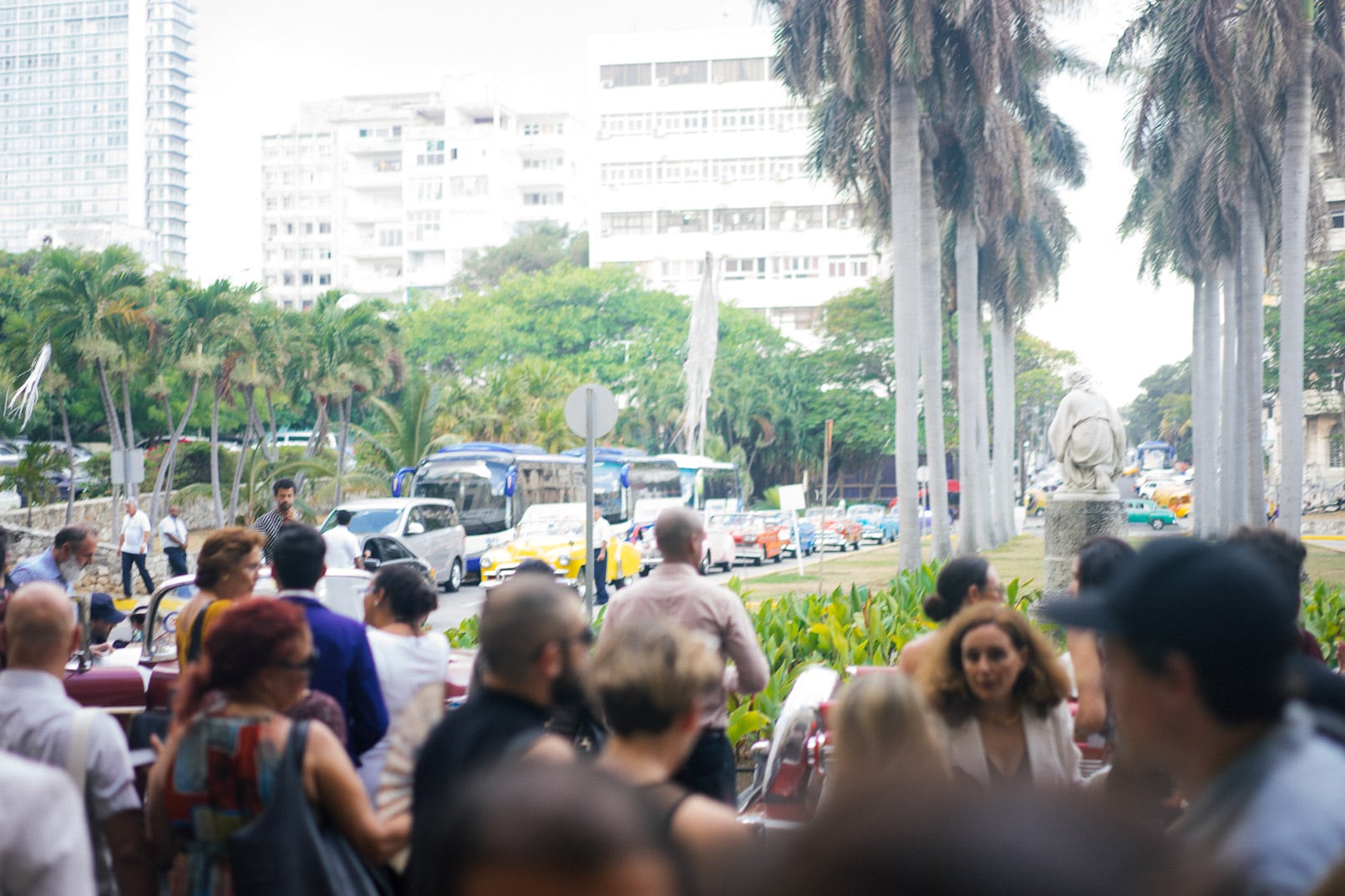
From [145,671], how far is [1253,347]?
79.5 feet

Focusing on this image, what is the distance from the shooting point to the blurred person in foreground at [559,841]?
132 centimetres

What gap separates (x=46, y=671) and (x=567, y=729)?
1.82 metres

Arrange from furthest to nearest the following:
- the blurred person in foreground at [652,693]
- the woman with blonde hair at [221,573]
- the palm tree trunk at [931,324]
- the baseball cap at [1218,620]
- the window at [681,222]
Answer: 1. the window at [681,222]
2. the palm tree trunk at [931,324]
3. the woman with blonde hair at [221,573]
4. the blurred person in foreground at [652,693]
5. the baseball cap at [1218,620]

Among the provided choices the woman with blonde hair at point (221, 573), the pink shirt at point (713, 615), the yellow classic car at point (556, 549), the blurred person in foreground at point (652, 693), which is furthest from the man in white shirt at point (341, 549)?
the blurred person in foreground at point (652, 693)

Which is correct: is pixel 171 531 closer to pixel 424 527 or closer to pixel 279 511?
pixel 424 527

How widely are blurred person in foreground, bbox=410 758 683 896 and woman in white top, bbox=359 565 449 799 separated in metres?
3.72

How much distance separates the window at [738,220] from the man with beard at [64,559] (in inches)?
3102

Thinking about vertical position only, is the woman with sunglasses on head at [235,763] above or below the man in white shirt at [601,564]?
above

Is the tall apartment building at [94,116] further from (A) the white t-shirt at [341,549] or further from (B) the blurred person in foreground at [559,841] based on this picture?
(B) the blurred person in foreground at [559,841]

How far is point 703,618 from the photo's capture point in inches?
214

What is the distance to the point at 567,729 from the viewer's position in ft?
16.1

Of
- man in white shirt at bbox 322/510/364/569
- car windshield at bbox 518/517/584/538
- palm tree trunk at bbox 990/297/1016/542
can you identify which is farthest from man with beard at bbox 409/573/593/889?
palm tree trunk at bbox 990/297/1016/542

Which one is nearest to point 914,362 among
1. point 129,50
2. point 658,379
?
point 658,379

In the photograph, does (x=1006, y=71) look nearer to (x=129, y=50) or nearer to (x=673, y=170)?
(x=673, y=170)
